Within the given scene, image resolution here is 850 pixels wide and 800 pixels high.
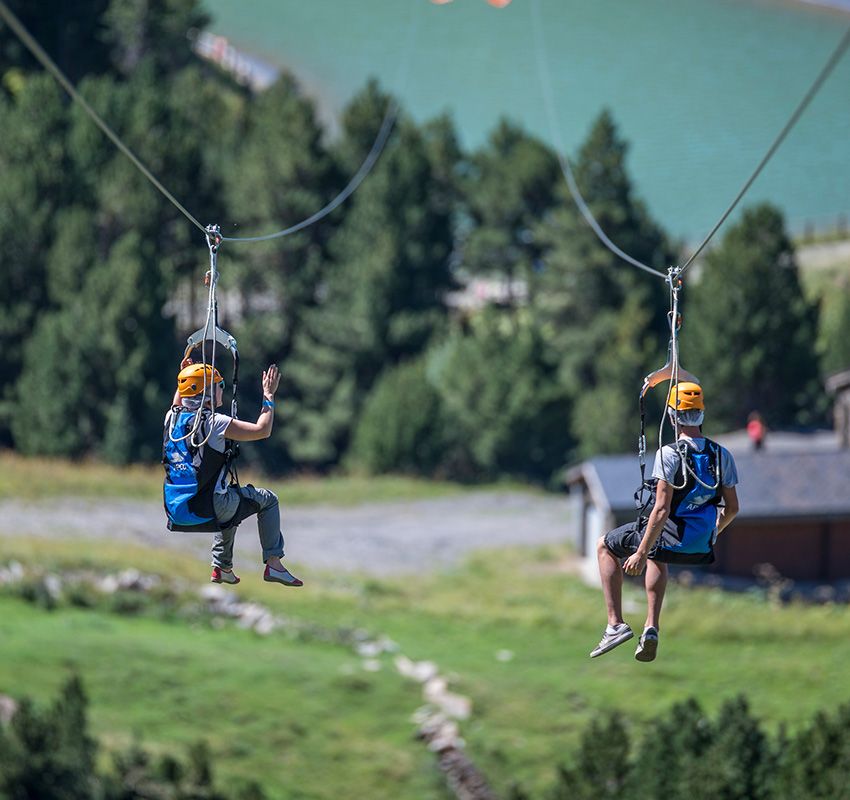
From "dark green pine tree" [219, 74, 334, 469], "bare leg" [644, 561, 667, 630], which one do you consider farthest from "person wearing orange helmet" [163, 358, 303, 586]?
"dark green pine tree" [219, 74, 334, 469]

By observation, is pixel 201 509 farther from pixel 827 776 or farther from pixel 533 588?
pixel 533 588

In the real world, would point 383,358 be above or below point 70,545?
above

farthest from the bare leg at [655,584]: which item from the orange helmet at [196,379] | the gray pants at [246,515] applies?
the orange helmet at [196,379]

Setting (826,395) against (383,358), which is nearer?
(826,395)

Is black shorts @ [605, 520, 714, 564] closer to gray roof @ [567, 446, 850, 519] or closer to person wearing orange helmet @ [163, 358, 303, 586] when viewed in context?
person wearing orange helmet @ [163, 358, 303, 586]

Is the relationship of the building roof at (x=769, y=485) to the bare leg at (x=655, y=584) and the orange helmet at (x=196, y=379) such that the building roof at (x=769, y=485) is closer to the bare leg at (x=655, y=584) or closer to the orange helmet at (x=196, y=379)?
the bare leg at (x=655, y=584)

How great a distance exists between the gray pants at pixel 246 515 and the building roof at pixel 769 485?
48.8m

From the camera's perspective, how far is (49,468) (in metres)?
87.4

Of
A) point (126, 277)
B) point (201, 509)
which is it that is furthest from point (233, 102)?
point (201, 509)

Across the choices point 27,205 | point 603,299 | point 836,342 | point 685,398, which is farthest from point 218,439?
point 603,299

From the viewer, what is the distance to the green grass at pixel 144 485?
83.8m

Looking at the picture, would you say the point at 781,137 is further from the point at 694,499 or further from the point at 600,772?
the point at 600,772

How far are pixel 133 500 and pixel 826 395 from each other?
1250 inches

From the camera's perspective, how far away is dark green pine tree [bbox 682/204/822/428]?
8438 cm
